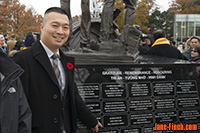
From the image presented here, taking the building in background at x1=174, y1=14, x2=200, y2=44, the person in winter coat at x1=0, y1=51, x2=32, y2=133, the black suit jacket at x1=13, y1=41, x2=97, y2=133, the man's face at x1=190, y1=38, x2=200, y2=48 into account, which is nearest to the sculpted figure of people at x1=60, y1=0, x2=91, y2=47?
the man's face at x1=190, y1=38, x2=200, y2=48

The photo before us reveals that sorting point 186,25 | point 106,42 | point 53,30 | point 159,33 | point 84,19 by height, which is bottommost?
point 106,42

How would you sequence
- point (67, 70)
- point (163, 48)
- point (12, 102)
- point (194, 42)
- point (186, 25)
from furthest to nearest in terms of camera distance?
point (186, 25)
point (163, 48)
point (194, 42)
point (67, 70)
point (12, 102)

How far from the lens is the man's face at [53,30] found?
238 cm

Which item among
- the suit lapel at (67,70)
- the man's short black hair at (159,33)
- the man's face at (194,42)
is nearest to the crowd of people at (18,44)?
the man's short black hair at (159,33)

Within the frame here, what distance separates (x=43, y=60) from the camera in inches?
90.8

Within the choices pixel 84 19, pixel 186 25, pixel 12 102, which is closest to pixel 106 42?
pixel 84 19

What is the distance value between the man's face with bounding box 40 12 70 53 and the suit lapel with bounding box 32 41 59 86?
100mm

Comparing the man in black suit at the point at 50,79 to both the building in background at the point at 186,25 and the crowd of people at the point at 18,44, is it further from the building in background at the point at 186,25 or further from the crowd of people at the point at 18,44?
the building in background at the point at 186,25

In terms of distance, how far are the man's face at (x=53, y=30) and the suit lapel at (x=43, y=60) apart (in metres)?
0.10

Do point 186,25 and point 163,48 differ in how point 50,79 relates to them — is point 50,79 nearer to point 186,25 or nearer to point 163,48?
point 163,48

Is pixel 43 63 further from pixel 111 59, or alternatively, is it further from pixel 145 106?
pixel 111 59

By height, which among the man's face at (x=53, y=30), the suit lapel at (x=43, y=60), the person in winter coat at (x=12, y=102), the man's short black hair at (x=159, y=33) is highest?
the man's face at (x=53, y=30)

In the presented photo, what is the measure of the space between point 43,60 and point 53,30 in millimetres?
300

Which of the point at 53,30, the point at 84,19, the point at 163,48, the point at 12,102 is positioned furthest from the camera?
the point at 163,48
